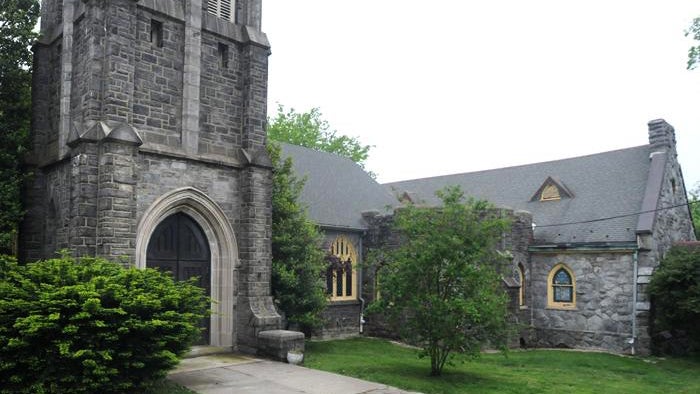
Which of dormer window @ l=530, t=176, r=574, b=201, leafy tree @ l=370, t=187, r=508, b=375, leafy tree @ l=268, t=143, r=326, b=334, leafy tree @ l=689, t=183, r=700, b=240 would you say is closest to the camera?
leafy tree @ l=370, t=187, r=508, b=375

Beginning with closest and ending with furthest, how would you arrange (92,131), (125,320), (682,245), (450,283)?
1. (125,320)
2. (92,131)
3. (450,283)
4. (682,245)

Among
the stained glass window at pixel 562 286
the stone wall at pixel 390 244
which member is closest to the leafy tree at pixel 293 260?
the stone wall at pixel 390 244

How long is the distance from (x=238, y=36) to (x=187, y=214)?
503cm

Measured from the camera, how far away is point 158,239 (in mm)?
13984

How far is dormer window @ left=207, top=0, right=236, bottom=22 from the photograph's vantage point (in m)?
15.4

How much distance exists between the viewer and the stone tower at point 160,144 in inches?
488

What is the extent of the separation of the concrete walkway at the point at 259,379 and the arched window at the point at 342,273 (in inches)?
298

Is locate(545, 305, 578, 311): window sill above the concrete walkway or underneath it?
above

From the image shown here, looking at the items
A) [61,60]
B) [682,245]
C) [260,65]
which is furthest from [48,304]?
[682,245]

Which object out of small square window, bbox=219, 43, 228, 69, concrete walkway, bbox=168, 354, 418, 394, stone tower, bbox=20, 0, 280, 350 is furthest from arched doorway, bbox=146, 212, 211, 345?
small square window, bbox=219, 43, 228, 69

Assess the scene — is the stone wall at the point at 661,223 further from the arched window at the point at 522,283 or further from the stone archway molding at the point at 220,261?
the stone archway molding at the point at 220,261

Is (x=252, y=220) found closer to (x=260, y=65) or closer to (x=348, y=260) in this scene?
(x=260, y=65)

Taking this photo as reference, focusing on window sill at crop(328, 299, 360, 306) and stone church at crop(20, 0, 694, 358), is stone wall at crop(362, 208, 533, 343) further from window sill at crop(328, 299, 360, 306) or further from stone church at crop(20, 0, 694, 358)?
window sill at crop(328, 299, 360, 306)

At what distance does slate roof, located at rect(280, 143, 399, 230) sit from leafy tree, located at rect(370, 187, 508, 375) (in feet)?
23.0
